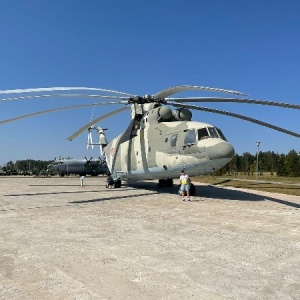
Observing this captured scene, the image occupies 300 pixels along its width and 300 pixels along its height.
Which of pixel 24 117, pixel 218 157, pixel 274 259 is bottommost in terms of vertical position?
pixel 274 259

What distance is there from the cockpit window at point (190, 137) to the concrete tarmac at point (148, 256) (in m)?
5.67

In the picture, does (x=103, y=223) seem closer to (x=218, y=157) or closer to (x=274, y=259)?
(x=274, y=259)

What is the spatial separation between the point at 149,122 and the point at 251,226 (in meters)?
11.5

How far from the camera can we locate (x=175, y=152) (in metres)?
17.5

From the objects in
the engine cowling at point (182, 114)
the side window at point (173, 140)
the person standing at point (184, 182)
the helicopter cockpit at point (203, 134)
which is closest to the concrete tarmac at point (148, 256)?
the person standing at point (184, 182)

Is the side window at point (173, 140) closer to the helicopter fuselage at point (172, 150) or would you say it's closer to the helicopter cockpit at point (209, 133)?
the helicopter fuselage at point (172, 150)

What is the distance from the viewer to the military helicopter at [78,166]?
61.0 meters

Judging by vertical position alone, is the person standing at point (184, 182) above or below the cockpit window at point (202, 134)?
below

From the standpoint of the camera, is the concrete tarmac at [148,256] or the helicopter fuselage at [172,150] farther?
the helicopter fuselage at [172,150]

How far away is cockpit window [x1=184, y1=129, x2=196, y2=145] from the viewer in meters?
16.7

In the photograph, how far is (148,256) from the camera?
6496mm

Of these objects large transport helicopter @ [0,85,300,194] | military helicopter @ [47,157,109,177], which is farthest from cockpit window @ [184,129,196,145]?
military helicopter @ [47,157,109,177]

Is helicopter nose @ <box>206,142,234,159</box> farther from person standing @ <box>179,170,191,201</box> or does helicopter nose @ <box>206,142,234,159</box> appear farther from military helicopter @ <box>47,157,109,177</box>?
military helicopter @ <box>47,157,109,177</box>

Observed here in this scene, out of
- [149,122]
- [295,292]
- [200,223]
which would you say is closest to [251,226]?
[200,223]
